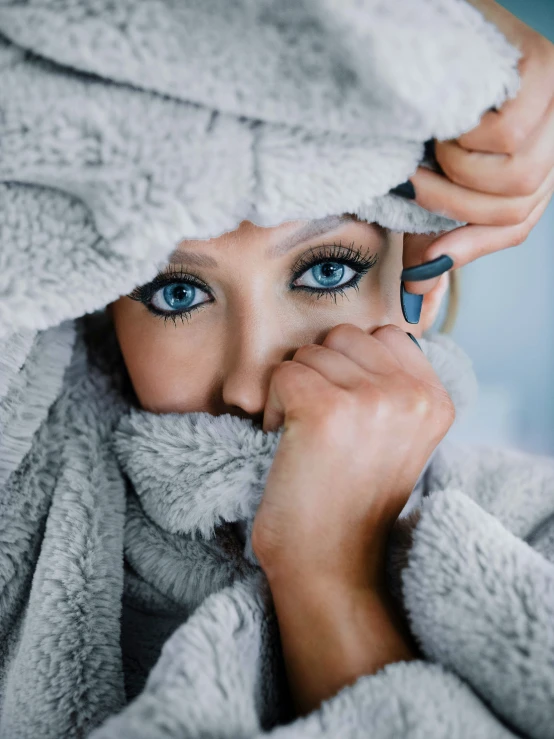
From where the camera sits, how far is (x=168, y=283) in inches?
28.3

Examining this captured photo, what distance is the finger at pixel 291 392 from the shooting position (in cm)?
59

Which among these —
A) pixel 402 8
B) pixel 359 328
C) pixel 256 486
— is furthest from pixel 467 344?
pixel 402 8

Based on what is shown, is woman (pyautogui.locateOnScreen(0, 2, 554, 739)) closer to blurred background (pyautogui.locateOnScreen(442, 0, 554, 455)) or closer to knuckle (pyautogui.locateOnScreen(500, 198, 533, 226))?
knuckle (pyautogui.locateOnScreen(500, 198, 533, 226))

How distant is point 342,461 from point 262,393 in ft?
0.44

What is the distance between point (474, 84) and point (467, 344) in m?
0.92

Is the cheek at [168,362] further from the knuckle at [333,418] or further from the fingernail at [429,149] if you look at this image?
the fingernail at [429,149]

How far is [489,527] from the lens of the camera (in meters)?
0.54

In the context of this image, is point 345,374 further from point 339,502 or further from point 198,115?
point 198,115

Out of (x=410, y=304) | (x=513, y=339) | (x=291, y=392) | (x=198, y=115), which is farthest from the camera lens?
(x=513, y=339)

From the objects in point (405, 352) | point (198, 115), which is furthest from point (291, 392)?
point (198, 115)

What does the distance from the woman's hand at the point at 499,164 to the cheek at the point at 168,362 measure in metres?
0.30

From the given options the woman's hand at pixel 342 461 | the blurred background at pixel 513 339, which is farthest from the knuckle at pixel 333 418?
the blurred background at pixel 513 339

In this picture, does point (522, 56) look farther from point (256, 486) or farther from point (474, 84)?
point (256, 486)

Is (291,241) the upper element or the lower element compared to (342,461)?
upper
